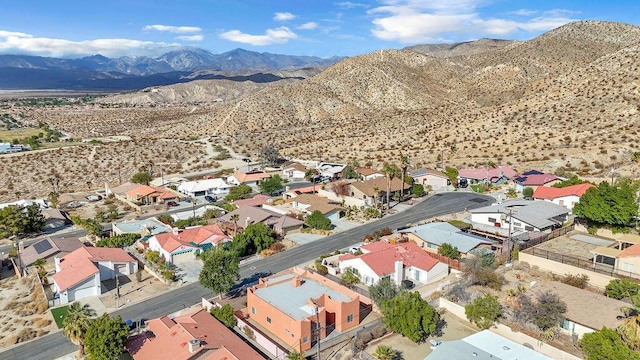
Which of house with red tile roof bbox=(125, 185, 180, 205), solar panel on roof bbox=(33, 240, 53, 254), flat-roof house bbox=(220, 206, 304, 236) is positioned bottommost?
solar panel on roof bbox=(33, 240, 53, 254)

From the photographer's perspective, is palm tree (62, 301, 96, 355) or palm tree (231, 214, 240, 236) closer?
palm tree (62, 301, 96, 355)

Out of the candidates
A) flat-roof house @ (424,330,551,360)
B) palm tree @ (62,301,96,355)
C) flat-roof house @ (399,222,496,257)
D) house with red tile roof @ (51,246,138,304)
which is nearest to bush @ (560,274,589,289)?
flat-roof house @ (399,222,496,257)

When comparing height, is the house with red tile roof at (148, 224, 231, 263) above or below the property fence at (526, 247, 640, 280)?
below

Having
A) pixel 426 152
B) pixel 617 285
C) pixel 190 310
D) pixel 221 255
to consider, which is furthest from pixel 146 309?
pixel 426 152

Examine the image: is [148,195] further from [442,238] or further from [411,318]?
[411,318]

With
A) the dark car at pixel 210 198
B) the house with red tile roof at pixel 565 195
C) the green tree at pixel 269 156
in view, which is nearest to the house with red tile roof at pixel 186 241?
the dark car at pixel 210 198

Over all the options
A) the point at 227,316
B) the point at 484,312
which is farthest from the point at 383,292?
the point at 227,316

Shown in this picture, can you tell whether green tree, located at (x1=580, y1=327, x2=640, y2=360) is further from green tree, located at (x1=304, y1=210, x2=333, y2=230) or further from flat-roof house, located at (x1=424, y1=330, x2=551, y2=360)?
green tree, located at (x1=304, y1=210, x2=333, y2=230)

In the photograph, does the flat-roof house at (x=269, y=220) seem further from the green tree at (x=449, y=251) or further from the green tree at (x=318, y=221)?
the green tree at (x=449, y=251)

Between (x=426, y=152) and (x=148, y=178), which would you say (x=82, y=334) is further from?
(x=426, y=152)
